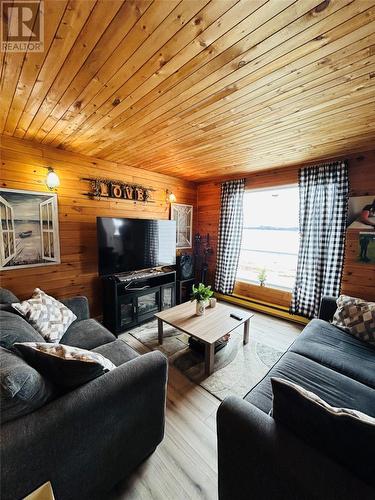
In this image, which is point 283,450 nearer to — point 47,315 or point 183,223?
point 47,315

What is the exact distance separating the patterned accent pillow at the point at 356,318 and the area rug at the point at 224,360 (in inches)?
30.0

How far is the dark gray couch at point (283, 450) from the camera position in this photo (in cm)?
74

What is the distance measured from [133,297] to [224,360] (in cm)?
144

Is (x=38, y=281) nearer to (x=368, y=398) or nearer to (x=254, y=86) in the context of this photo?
(x=254, y=86)

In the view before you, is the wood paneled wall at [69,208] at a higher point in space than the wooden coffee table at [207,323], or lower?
higher

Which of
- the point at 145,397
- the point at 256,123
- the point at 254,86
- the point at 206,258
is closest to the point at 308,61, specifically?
the point at 254,86

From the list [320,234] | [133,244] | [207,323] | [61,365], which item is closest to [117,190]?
[133,244]

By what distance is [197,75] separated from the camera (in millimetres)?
1327

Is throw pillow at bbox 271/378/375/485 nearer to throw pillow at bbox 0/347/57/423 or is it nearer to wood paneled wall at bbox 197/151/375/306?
throw pillow at bbox 0/347/57/423

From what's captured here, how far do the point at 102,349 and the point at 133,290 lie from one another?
1303mm

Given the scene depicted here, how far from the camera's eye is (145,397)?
3.99 feet

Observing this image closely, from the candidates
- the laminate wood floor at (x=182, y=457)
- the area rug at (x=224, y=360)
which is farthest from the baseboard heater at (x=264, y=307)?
the laminate wood floor at (x=182, y=457)

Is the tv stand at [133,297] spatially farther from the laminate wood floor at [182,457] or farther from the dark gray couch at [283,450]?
the dark gray couch at [283,450]

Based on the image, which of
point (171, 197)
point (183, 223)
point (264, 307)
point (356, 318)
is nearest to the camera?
point (356, 318)
